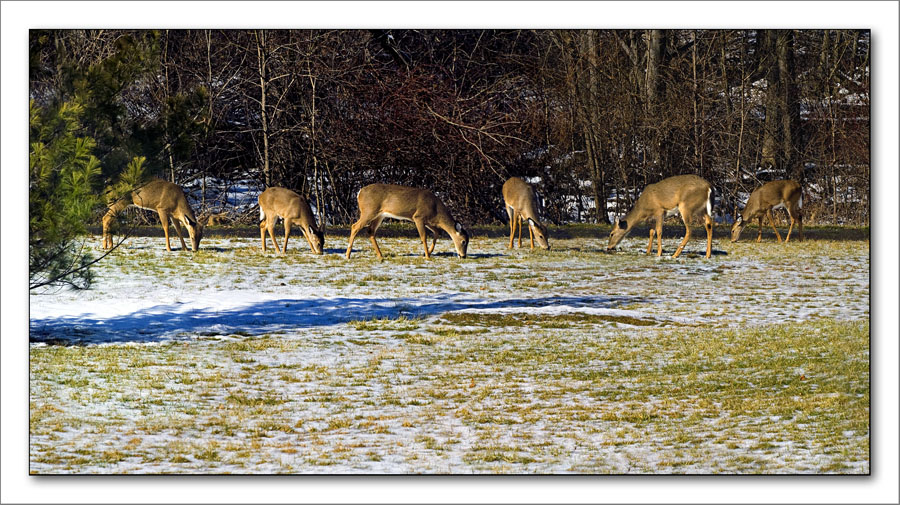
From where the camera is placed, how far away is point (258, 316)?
27.3 feet

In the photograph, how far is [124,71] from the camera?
22.4ft

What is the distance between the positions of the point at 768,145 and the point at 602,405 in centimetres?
451

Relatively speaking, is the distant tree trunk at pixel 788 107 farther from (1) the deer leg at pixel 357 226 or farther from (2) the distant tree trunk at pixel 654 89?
(1) the deer leg at pixel 357 226

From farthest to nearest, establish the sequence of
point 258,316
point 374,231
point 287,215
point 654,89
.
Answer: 1. point 374,231
2. point 287,215
3. point 654,89
4. point 258,316

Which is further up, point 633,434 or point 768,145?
point 768,145

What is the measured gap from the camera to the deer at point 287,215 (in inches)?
417

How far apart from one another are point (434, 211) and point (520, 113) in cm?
125

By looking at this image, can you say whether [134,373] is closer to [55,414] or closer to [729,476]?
[55,414]

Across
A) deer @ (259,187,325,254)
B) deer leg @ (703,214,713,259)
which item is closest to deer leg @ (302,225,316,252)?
deer @ (259,187,325,254)

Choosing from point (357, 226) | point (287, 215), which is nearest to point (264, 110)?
point (287, 215)

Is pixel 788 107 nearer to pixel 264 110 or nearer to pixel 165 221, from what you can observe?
pixel 264 110

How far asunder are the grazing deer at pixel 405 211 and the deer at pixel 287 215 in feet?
1.20

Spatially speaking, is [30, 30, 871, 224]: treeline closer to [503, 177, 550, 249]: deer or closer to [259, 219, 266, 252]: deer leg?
[503, 177, 550, 249]: deer
